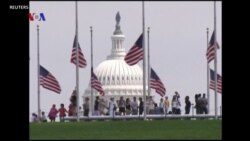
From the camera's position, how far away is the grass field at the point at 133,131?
21453mm

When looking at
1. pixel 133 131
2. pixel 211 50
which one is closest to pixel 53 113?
pixel 133 131

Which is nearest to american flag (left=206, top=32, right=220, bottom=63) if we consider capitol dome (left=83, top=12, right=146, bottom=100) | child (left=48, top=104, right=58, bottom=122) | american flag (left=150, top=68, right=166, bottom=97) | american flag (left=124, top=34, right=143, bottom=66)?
american flag (left=150, top=68, right=166, bottom=97)

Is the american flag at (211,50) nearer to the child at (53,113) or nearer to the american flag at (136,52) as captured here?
the american flag at (136,52)

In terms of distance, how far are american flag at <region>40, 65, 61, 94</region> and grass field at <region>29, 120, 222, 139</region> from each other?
29.8 ft

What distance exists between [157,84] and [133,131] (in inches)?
686

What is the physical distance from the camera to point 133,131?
928 inches

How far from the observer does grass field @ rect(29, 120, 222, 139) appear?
2145cm

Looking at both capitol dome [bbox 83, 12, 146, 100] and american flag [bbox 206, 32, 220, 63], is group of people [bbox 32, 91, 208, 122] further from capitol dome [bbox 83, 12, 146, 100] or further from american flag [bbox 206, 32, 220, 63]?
capitol dome [bbox 83, 12, 146, 100]

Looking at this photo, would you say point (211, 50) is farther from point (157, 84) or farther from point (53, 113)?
point (53, 113)

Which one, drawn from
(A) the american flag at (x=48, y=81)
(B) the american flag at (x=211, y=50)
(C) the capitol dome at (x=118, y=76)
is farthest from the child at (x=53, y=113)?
(C) the capitol dome at (x=118, y=76)
